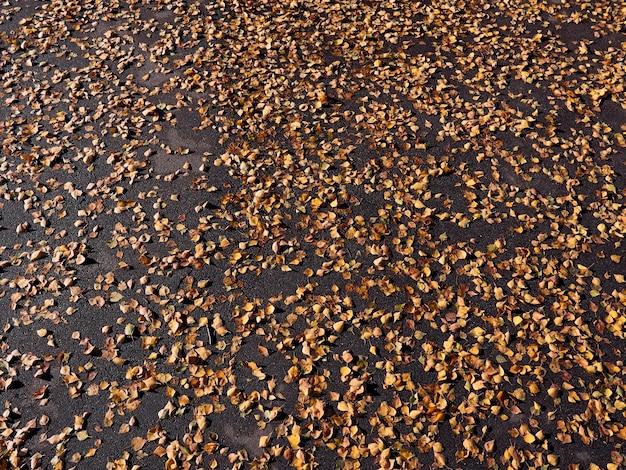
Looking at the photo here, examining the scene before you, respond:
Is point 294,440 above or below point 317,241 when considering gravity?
below

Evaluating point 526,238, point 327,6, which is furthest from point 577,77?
point 327,6

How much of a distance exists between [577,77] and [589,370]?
151 inches

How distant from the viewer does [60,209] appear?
5.12m

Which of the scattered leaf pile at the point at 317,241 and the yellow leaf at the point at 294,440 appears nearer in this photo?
the yellow leaf at the point at 294,440

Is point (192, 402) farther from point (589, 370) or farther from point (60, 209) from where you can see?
point (589, 370)

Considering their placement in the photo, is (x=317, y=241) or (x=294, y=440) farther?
(x=317, y=241)

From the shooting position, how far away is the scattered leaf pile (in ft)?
12.2

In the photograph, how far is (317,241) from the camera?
476 cm

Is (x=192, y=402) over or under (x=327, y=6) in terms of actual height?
under

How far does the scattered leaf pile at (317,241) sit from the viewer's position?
12.2ft

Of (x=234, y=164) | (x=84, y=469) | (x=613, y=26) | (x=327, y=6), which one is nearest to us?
(x=84, y=469)

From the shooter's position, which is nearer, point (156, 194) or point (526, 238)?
point (526, 238)

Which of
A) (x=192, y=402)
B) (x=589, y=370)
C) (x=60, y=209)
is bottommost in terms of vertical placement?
(x=589, y=370)

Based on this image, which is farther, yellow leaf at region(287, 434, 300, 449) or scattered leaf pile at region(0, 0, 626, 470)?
scattered leaf pile at region(0, 0, 626, 470)
